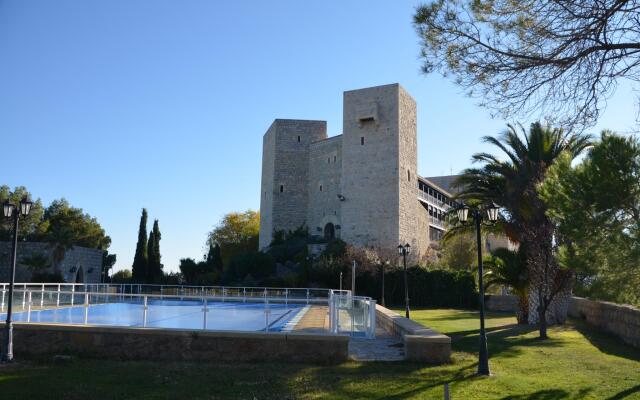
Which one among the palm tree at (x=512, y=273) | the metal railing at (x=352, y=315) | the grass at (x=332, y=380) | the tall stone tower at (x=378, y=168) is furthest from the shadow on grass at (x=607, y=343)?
the tall stone tower at (x=378, y=168)

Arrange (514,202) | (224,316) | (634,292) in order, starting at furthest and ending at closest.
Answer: (514,202) → (224,316) → (634,292)

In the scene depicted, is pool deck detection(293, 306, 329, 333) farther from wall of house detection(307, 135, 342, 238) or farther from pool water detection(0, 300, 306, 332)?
wall of house detection(307, 135, 342, 238)

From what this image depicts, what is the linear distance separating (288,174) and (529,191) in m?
40.9

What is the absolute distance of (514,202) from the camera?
16.7 meters

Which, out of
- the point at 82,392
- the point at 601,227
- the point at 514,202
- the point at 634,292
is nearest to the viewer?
the point at 82,392

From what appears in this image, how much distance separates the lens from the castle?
43750 millimetres

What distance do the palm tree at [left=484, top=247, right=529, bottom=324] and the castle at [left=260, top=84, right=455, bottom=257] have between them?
22.6 m

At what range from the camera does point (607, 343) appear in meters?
13.7

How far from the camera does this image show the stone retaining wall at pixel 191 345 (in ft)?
31.5

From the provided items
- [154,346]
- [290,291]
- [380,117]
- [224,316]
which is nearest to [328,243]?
[380,117]

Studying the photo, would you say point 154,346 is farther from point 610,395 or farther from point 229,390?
point 610,395

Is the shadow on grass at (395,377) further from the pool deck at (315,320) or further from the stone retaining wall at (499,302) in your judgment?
the stone retaining wall at (499,302)

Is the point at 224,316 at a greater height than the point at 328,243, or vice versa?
the point at 328,243

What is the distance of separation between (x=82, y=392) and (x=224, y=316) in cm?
535
